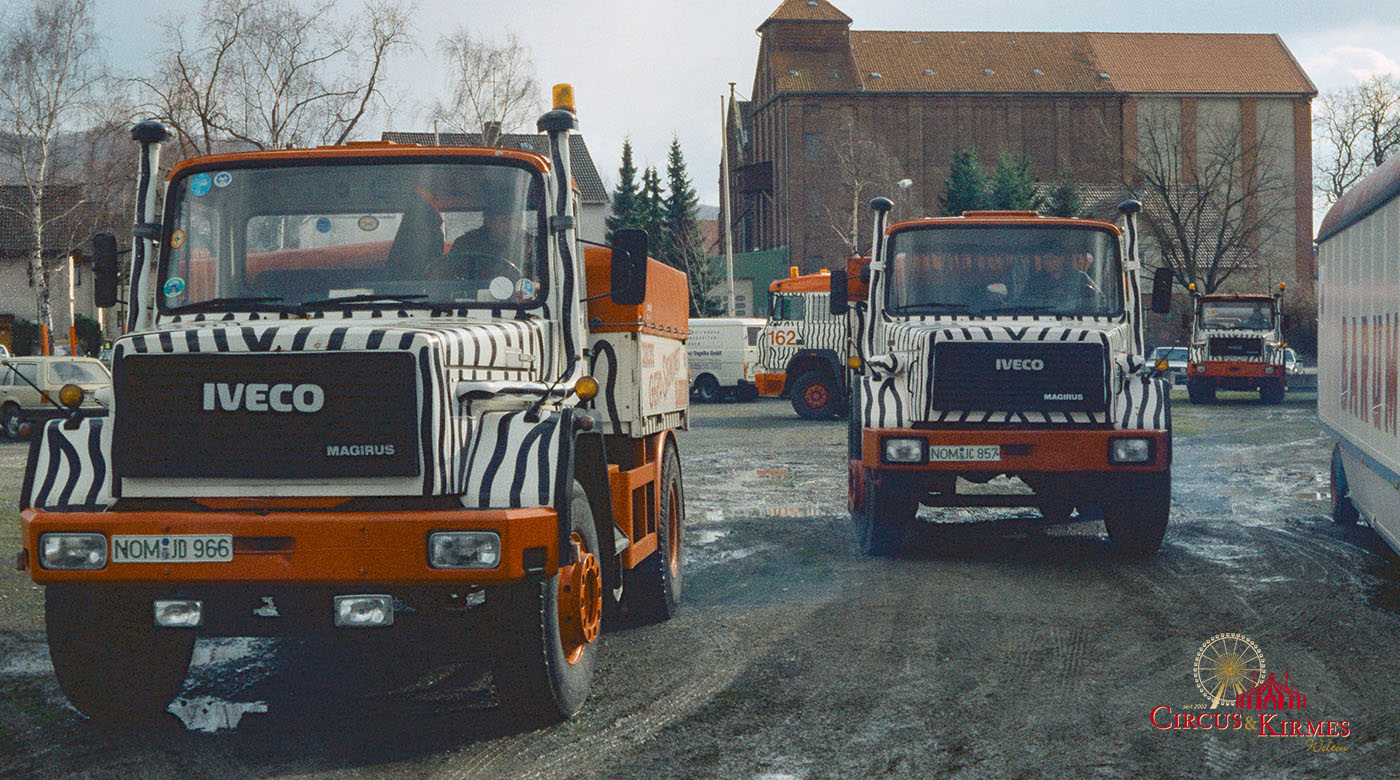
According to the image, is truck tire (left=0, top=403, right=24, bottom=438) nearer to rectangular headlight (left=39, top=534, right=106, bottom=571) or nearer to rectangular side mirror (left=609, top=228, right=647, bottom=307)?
rectangular side mirror (left=609, top=228, right=647, bottom=307)

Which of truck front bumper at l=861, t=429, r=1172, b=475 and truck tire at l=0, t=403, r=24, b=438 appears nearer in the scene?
truck front bumper at l=861, t=429, r=1172, b=475

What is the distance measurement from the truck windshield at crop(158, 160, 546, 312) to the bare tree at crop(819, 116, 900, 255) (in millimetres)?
54954

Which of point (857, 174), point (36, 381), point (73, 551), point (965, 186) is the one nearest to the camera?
point (73, 551)

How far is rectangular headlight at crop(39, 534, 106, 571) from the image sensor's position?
17.0 ft

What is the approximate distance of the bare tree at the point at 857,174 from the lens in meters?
66.6

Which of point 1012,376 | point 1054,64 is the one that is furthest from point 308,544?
point 1054,64

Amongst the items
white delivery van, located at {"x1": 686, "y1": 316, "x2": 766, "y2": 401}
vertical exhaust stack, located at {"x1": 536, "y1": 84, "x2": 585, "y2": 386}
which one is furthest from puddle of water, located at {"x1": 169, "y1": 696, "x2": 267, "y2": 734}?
white delivery van, located at {"x1": 686, "y1": 316, "x2": 766, "y2": 401}

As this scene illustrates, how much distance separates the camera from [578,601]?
5941 mm

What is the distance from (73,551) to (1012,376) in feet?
21.9

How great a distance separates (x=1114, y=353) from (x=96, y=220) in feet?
160

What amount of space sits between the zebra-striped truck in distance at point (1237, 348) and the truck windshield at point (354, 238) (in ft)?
107

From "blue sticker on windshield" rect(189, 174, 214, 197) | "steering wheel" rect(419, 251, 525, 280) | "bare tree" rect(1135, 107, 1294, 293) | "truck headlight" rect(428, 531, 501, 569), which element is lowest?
"truck headlight" rect(428, 531, 501, 569)

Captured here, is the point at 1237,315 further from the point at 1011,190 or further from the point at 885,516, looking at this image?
the point at 885,516

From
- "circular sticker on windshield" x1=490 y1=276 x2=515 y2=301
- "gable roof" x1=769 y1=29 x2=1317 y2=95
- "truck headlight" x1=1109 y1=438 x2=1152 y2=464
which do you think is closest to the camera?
"circular sticker on windshield" x1=490 y1=276 x2=515 y2=301
